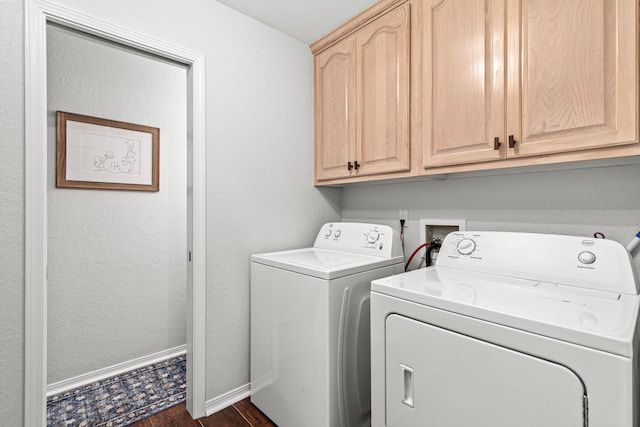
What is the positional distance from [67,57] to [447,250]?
2699 millimetres

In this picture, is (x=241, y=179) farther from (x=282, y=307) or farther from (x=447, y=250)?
(x=447, y=250)

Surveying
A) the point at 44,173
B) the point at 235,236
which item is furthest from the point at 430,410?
the point at 44,173

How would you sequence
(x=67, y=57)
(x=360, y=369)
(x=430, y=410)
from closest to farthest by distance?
(x=430, y=410)
(x=360, y=369)
(x=67, y=57)

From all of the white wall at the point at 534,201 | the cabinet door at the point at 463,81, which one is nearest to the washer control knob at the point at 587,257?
the white wall at the point at 534,201

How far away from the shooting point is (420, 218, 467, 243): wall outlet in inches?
68.4

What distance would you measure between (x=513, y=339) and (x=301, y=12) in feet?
6.51

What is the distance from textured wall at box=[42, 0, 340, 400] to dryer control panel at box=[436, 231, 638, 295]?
1114 millimetres

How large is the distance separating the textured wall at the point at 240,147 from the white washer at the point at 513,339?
97cm

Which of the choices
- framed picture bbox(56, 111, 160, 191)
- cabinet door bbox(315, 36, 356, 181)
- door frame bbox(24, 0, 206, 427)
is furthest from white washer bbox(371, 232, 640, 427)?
framed picture bbox(56, 111, 160, 191)

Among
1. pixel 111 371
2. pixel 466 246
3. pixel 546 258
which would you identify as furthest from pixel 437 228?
pixel 111 371

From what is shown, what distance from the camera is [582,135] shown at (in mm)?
1083

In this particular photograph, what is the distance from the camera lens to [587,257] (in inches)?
45.1

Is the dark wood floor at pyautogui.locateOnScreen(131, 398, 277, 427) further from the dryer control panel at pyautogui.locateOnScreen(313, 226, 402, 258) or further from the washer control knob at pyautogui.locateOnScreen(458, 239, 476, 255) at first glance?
the washer control knob at pyautogui.locateOnScreen(458, 239, 476, 255)

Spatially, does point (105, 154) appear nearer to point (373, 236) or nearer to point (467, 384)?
point (373, 236)
